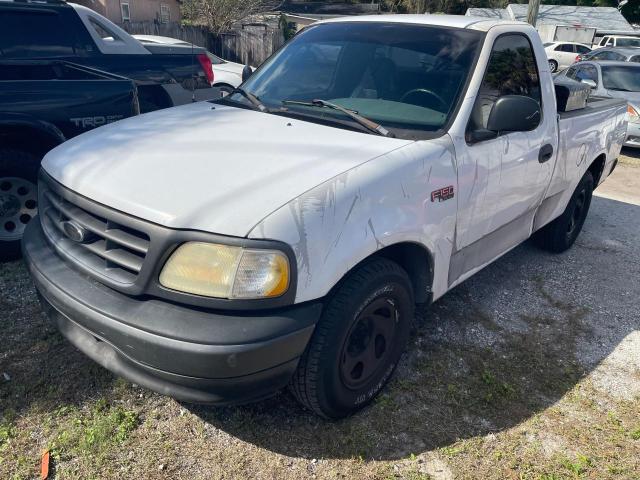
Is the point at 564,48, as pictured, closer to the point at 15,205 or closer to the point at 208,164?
the point at 15,205

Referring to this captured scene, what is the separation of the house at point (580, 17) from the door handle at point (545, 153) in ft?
134

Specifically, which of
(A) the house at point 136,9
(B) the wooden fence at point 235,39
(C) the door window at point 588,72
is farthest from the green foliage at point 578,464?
(A) the house at point 136,9

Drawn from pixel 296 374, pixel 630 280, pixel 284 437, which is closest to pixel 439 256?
pixel 296 374

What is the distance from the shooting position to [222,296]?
2.09m

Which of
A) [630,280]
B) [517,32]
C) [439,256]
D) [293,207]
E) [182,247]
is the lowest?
[630,280]

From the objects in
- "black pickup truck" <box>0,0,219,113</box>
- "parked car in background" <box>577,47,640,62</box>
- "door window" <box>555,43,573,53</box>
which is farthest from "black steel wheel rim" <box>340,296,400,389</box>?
"door window" <box>555,43,573,53</box>

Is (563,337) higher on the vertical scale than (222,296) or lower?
lower

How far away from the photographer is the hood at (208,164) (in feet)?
7.07

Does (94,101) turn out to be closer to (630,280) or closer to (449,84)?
(449,84)

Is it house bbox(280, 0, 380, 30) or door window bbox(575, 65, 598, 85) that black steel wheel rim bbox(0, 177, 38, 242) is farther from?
house bbox(280, 0, 380, 30)

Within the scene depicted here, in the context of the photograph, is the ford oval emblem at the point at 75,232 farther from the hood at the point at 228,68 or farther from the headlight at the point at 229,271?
the hood at the point at 228,68

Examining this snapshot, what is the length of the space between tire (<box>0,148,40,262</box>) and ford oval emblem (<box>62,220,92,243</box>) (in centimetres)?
176

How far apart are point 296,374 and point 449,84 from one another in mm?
1872

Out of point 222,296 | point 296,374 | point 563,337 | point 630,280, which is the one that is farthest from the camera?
point 630,280
